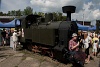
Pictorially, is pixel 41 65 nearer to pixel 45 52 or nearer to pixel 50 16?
pixel 45 52

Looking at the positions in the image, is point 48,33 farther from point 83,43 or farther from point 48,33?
point 83,43

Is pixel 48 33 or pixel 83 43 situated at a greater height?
pixel 48 33

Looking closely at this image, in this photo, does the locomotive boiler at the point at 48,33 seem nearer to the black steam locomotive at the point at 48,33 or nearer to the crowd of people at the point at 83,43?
the black steam locomotive at the point at 48,33

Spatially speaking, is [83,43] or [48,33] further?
[83,43]

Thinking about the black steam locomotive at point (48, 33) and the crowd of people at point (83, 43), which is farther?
the black steam locomotive at point (48, 33)

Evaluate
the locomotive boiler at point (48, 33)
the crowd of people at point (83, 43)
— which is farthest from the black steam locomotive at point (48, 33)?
the crowd of people at point (83, 43)

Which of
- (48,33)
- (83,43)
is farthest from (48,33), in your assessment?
(83,43)

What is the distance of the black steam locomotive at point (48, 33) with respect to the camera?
11.7 meters

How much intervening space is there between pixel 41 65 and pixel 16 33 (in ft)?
23.8

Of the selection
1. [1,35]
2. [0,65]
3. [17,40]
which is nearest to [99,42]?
[17,40]

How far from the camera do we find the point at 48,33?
12617 millimetres

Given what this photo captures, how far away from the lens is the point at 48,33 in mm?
12617

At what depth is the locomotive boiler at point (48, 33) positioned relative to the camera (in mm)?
11719

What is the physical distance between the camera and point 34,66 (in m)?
10.4
